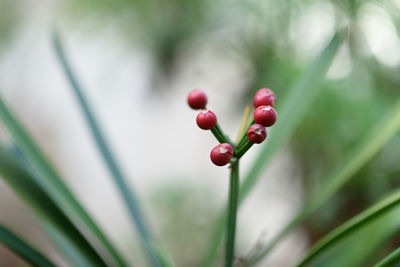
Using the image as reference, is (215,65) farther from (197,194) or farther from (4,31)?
(4,31)

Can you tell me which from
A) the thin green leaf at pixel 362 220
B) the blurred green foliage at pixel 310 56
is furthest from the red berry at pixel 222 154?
the blurred green foliage at pixel 310 56

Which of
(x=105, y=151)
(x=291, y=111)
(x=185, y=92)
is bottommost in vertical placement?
(x=185, y=92)

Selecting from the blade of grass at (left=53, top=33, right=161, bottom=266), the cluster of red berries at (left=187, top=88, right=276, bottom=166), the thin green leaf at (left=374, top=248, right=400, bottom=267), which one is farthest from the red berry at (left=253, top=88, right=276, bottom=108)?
the blade of grass at (left=53, top=33, right=161, bottom=266)

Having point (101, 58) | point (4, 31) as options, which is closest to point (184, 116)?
point (101, 58)

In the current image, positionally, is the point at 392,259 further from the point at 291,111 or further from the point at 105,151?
the point at 105,151

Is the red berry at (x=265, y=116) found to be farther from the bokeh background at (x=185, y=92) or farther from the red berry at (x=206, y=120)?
the bokeh background at (x=185, y=92)

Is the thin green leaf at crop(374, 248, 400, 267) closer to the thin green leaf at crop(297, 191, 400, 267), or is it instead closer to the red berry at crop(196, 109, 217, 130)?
the thin green leaf at crop(297, 191, 400, 267)

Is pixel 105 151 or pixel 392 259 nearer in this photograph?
pixel 392 259

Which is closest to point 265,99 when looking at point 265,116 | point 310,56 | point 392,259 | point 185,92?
point 265,116
